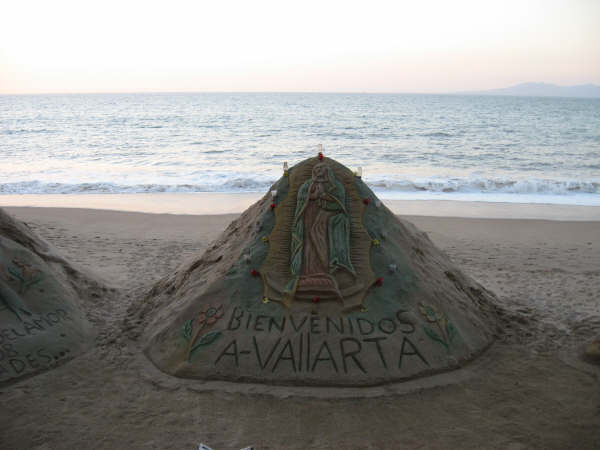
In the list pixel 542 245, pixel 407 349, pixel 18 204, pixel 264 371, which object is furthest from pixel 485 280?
pixel 18 204

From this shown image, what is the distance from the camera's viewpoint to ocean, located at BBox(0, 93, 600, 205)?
52.7 feet

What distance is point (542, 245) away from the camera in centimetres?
932

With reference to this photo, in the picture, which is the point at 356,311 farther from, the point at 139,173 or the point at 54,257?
the point at 139,173

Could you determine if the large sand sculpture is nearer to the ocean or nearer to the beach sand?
the beach sand

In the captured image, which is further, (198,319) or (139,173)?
(139,173)

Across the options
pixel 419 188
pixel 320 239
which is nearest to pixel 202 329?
pixel 320 239

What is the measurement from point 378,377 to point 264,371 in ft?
3.15

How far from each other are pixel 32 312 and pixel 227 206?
27.4ft

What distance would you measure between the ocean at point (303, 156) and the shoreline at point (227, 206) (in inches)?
39.0

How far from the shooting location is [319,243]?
473cm

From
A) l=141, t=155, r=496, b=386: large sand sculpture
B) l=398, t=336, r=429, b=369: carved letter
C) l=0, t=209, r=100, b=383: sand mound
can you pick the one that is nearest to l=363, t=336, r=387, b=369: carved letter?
l=141, t=155, r=496, b=386: large sand sculpture

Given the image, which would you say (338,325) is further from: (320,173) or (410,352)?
(320,173)

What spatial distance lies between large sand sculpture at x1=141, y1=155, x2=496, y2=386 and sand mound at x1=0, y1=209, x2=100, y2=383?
2.71 ft

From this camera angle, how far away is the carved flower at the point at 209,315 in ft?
15.3
